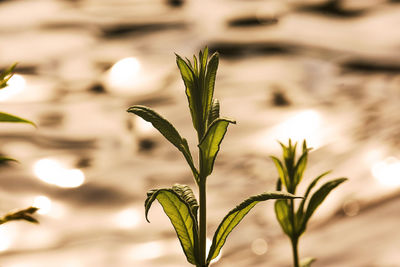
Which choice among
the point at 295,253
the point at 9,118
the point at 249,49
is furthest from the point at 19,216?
the point at 249,49

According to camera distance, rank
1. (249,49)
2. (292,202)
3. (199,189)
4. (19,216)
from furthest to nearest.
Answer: (249,49)
(292,202)
(199,189)
(19,216)

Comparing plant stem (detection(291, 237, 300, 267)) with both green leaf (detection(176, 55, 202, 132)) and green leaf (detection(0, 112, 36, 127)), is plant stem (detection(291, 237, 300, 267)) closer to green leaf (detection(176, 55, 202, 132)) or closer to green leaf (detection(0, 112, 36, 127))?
green leaf (detection(176, 55, 202, 132))

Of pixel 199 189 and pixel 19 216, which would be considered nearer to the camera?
pixel 19 216

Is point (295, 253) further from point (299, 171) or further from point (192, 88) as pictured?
point (192, 88)

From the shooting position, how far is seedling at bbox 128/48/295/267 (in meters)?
0.46

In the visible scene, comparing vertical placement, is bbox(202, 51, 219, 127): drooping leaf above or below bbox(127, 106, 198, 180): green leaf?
above

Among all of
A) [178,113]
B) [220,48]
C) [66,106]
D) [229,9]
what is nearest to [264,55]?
[220,48]

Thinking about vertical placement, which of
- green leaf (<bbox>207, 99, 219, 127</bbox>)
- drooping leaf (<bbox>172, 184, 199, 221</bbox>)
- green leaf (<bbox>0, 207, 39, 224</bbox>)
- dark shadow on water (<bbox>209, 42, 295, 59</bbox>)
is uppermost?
dark shadow on water (<bbox>209, 42, 295, 59</bbox>)

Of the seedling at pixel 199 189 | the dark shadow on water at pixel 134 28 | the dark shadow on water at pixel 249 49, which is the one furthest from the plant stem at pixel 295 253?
the dark shadow on water at pixel 134 28

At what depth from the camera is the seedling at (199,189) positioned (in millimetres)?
457

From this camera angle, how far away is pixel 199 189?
1.55 feet

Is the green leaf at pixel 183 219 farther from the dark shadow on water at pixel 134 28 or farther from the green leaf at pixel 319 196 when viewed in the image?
the dark shadow on water at pixel 134 28

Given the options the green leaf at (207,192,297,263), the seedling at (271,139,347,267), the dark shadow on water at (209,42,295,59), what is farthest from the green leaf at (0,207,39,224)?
the dark shadow on water at (209,42,295,59)

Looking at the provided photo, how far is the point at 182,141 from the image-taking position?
0.49m
